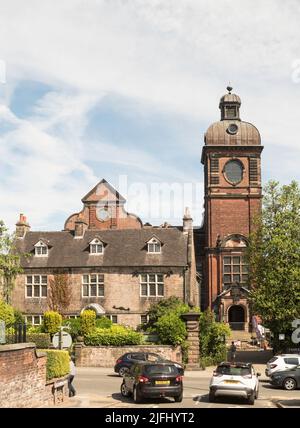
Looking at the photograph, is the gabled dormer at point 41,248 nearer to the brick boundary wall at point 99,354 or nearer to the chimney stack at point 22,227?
the chimney stack at point 22,227

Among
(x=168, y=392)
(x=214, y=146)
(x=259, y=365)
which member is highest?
(x=214, y=146)

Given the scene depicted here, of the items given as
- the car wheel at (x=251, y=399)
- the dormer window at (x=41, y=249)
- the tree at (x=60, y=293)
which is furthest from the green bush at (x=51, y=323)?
the car wheel at (x=251, y=399)

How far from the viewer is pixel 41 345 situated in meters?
39.5

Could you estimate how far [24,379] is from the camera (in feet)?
58.0

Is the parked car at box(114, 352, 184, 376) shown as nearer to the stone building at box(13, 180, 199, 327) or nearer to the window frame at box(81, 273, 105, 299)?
the stone building at box(13, 180, 199, 327)

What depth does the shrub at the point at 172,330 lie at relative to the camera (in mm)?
36594

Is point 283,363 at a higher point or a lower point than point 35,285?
lower

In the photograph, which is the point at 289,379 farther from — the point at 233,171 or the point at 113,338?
the point at 233,171

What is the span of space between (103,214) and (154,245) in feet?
47.2

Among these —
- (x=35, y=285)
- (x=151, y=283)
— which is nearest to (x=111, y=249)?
(x=151, y=283)
